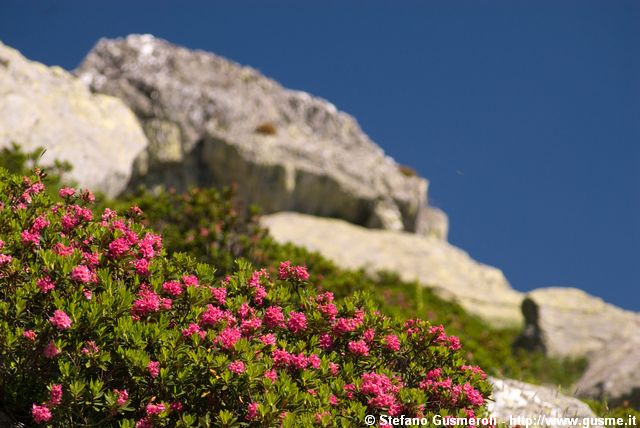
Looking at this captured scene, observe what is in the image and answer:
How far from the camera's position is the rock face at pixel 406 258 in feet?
87.9

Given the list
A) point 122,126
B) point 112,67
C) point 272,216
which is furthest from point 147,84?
point 122,126

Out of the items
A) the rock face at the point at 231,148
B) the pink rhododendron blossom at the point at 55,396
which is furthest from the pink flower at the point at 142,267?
the rock face at the point at 231,148

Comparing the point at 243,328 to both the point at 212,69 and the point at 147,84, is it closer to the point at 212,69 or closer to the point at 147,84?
the point at 147,84

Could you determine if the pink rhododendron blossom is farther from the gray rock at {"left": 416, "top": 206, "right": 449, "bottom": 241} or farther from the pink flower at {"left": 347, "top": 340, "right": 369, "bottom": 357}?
the gray rock at {"left": 416, "top": 206, "right": 449, "bottom": 241}

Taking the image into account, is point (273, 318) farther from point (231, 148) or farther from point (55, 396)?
point (231, 148)

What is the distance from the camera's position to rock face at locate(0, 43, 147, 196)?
1669 centimetres

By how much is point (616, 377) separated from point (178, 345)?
40.0ft

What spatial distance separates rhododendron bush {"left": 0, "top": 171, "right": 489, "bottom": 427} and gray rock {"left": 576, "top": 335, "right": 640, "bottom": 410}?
8.00m

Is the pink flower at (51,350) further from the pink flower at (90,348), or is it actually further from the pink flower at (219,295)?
the pink flower at (219,295)

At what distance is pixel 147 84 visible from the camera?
109 ft

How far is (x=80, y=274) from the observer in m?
5.11

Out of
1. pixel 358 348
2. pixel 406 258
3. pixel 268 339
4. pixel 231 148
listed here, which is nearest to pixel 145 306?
pixel 268 339

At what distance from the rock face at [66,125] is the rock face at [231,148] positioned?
33.0ft

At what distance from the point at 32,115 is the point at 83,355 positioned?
47.3 feet
